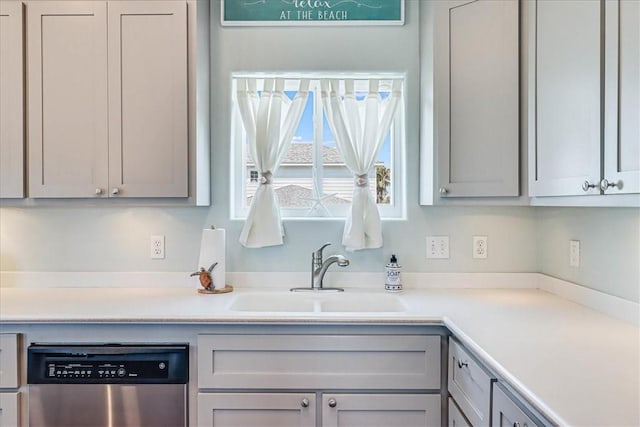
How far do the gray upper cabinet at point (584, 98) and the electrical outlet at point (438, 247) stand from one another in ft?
2.01

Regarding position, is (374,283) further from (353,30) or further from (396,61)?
(353,30)

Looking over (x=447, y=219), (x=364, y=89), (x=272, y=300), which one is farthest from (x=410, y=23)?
(x=272, y=300)

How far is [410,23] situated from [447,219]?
40.0 inches

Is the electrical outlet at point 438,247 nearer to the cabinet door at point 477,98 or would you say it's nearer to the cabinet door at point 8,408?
the cabinet door at point 477,98

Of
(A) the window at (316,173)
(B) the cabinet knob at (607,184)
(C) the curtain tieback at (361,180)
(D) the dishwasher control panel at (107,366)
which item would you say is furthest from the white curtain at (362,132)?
(B) the cabinet knob at (607,184)

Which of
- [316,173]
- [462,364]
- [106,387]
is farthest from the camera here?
[316,173]

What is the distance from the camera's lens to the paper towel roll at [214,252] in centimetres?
212

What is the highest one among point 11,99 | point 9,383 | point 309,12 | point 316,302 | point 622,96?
point 309,12

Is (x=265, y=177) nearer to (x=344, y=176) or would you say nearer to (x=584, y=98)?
(x=344, y=176)

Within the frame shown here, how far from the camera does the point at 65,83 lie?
1.97 meters

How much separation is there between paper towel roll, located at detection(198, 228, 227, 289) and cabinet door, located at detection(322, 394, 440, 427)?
0.79 metres

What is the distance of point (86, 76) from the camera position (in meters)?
1.97

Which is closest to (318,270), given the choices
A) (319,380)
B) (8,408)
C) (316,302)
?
(316,302)

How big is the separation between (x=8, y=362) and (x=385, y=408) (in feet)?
4.67
